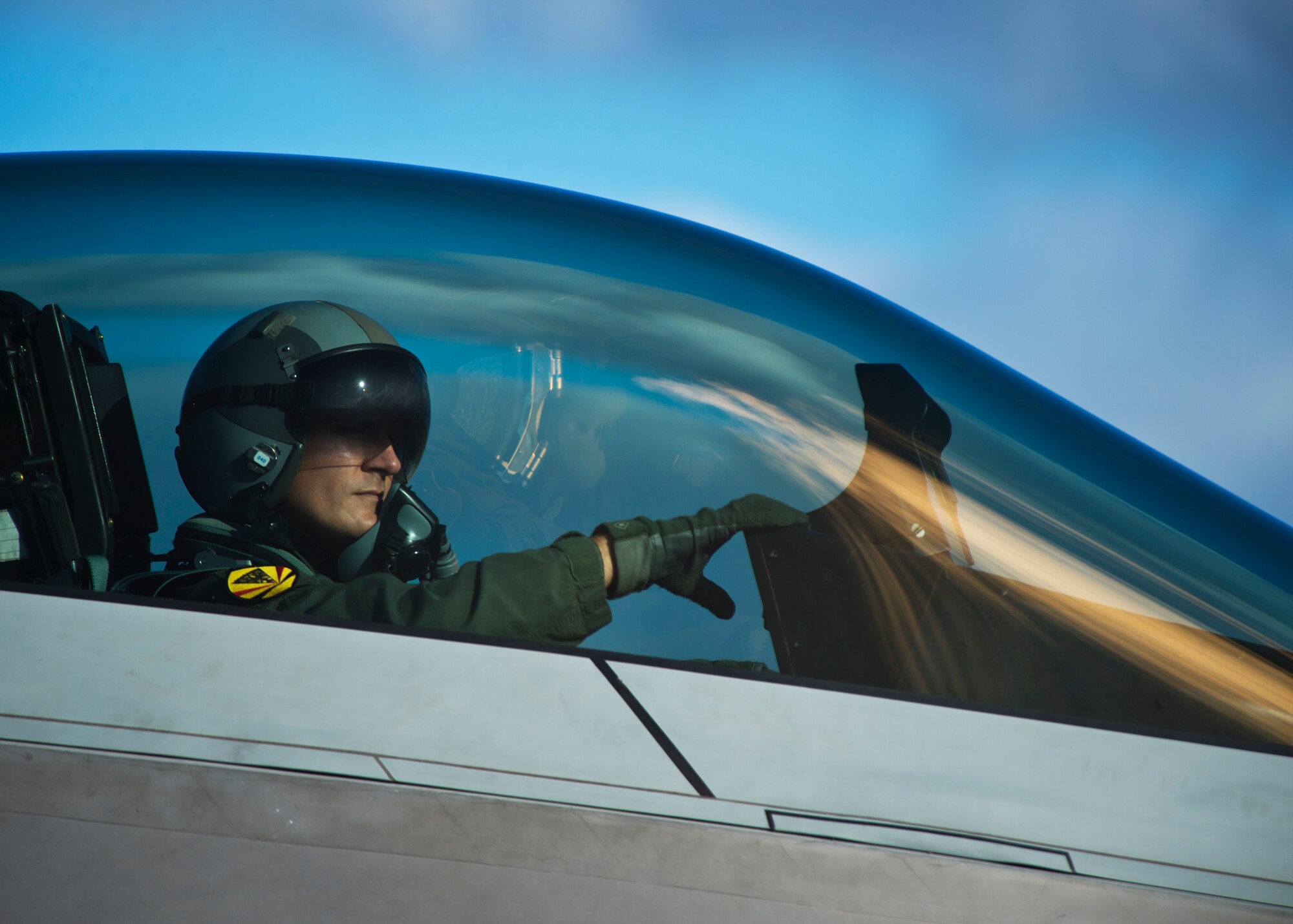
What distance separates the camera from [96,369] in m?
1.43

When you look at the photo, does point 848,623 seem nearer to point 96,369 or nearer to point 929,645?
point 929,645

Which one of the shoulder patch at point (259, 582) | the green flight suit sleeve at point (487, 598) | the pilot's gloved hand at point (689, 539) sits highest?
the pilot's gloved hand at point (689, 539)

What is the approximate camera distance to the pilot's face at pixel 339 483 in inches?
57.5

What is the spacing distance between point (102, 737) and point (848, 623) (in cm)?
93

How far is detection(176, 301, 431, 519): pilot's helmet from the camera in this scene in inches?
55.2

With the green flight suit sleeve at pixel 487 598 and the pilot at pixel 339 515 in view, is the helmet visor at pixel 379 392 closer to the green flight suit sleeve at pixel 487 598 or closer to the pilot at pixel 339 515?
the pilot at pixel 339 515

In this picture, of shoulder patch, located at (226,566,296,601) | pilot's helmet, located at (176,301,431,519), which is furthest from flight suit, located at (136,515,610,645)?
pilot's helmet, located at (176,301,431,519)

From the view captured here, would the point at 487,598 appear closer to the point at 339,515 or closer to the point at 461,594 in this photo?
the point at 461,594

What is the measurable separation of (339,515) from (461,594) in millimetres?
479

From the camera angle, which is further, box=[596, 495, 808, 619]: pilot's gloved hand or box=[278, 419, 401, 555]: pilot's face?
box=[278, 419, 401, 555]: pilot's face

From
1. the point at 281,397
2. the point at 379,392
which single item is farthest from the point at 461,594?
the point at 281,397

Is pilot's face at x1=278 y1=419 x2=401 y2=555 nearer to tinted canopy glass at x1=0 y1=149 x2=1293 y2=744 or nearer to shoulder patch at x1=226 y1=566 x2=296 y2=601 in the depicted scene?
tinted canopy glass at x1=0 y1=149 x2=1293 y2=744

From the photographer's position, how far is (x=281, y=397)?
4.70ft

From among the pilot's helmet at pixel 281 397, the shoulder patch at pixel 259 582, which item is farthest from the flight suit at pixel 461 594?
the pilot's helmet at pixel 281 397
